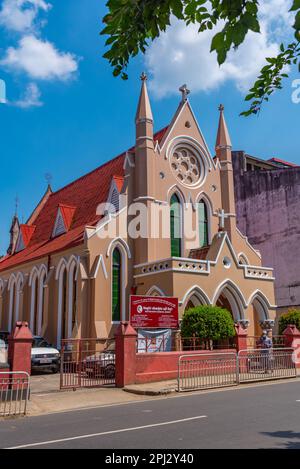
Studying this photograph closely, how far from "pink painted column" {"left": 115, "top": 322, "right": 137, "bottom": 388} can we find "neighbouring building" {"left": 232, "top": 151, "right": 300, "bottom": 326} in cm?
2034

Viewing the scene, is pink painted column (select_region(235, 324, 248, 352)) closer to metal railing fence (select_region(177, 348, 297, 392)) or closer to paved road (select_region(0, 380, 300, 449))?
metal railing fence (select_region(177, 348, 297, 392))

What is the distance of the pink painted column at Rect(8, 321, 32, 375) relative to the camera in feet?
45.2

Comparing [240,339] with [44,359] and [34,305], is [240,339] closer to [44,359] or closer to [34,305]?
[44,359]

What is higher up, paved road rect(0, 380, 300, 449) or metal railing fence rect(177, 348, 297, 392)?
metal railing fence rect(177, 348, 297, 392)

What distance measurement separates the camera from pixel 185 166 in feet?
91.8

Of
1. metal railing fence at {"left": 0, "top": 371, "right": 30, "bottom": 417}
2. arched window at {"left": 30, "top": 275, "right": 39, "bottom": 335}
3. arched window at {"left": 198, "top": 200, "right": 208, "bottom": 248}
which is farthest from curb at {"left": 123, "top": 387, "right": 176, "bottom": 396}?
arched window at {"left": 30, "top": 275, "right": 39, "bottom": 335}

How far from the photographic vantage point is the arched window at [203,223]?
27.7 meters

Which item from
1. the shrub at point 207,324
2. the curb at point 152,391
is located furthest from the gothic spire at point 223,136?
the curb at point 152,391

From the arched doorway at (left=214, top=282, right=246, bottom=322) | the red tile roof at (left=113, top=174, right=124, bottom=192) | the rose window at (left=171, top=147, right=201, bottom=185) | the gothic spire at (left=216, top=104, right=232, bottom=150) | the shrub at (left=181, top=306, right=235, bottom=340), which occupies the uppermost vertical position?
the gothic spire at (left=216, top=104, right=232, bottom=150)

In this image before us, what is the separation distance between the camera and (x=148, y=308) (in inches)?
740

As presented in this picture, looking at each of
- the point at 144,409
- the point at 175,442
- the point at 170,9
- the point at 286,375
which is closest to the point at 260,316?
the point at 286,375

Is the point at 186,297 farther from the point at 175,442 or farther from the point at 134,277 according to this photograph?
the point at 175,442

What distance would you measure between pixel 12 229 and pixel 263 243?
858 inches

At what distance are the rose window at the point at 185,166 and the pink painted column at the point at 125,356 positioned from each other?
13.1m
